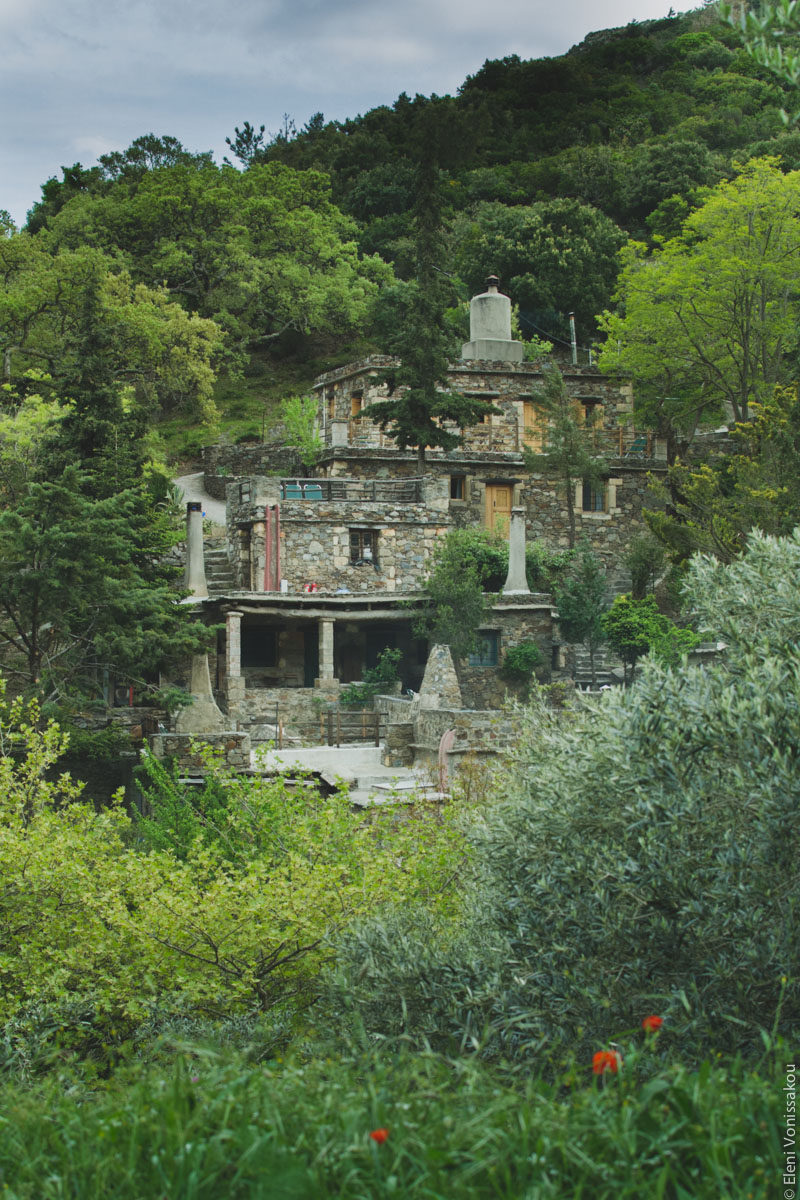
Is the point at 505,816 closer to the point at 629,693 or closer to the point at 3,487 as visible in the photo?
the point at 629,693

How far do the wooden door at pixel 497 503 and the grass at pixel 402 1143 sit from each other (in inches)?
1331

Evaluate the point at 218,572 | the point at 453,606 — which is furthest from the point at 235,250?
the point at 453,606

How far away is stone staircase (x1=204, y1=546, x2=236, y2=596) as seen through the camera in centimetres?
3369

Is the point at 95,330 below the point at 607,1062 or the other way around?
the other way around

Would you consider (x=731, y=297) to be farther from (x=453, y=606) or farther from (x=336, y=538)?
(x=336, y=538)

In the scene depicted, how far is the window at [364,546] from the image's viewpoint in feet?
108

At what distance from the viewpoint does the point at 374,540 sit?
108ft

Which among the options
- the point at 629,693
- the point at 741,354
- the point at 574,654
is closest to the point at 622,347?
the point at 741,354

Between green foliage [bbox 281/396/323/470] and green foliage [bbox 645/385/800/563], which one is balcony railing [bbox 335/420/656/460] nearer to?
green foliage [bbox 281/396/323/470]

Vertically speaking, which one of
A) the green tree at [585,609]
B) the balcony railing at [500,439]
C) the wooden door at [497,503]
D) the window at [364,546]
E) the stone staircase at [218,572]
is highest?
the balcony railing at [500,439]

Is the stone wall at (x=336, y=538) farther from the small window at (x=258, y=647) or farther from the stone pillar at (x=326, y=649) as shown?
the stone pillar at (x=326, y=649)

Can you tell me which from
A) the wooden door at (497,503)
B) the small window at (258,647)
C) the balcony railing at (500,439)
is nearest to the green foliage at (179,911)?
the small window at (258,647)

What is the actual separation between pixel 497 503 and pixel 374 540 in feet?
24.7

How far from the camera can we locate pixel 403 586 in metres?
33.1
